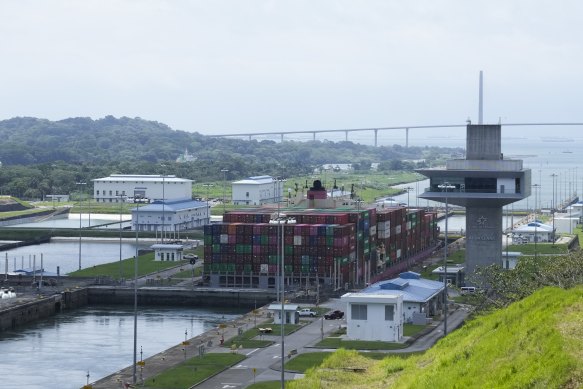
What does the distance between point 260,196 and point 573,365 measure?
139937mm

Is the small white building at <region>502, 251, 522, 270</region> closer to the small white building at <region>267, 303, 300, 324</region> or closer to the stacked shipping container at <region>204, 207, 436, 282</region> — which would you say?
the stacked shipping container at <region>204, 207, 436, 282</region>

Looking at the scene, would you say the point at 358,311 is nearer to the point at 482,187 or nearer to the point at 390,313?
the point at 390,313

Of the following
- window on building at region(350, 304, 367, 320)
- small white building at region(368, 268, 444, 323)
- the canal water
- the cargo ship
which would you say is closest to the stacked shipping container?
the cargo ship

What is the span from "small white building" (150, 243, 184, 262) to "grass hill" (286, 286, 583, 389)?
62795 mm

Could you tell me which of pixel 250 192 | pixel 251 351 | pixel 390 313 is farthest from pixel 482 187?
pixel 250 192

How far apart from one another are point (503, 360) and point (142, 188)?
140m

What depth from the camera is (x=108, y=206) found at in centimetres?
15925

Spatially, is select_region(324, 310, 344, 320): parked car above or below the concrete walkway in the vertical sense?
above

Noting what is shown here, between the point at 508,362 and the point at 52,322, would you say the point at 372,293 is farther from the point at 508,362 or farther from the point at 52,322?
the point at 508,362

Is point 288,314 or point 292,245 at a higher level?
point 292,245

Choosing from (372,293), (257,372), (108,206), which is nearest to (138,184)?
(108,206)

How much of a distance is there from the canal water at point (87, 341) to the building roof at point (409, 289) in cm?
902

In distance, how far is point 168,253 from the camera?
9519cm

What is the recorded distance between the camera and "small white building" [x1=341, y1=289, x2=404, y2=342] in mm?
54031
